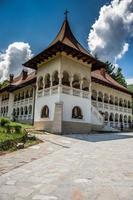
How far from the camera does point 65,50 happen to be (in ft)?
66.9

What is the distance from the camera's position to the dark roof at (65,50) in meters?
19.9

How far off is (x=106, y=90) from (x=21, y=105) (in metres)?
12.0

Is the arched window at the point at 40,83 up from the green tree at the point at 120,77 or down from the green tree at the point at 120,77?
down

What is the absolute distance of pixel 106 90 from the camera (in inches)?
1233

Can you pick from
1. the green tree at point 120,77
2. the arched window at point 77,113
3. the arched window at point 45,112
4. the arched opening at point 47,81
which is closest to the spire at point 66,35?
the arched opening at point 47,81

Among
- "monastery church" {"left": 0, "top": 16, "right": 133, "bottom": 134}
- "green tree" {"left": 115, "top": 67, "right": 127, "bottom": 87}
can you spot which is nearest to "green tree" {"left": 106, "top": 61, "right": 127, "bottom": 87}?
"green tree" {"left": 115, "top": 67, "right": 127, "bottom": 87}

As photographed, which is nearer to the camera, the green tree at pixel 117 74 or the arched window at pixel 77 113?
the arched window at pixel 77 113

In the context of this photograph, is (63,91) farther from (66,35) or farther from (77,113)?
(66,35)

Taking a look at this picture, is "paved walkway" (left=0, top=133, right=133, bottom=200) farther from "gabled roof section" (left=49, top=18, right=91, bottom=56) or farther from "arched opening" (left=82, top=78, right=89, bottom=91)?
"gabled roof section" (left=49, top=18, right=91, bottom=56)

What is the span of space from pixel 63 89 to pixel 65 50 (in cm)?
358

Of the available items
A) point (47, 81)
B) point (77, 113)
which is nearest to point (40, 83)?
point (47, 81)

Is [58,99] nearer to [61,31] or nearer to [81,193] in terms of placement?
[61,31]

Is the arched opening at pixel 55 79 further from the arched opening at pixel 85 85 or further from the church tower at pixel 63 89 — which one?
the arched opening at pixel 85 85

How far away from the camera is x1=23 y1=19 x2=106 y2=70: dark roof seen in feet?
65.4
